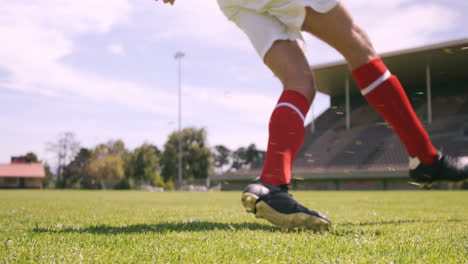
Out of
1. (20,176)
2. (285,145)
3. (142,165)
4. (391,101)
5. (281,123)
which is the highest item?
(142,165)

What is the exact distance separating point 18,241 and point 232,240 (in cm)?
90

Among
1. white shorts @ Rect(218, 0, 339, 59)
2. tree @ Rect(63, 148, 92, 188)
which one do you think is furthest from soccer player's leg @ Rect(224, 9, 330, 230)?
tree @ Rect(63, 148, 92, 188)

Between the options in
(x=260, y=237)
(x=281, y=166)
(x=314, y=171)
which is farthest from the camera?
(x=314, y=171)

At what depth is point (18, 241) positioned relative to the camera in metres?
1.75

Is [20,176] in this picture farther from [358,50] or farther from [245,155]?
[358,50]

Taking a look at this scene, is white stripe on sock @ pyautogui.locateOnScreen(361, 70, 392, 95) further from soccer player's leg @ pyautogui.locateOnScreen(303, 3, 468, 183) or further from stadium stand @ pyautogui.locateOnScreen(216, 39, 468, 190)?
stadium stand @ pyautogui.locateOnScreen(216, 39, 468, 190)

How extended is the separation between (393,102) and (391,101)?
1 cm

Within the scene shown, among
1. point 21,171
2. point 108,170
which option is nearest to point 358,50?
point 108,170

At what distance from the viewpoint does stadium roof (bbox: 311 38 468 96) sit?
89.9 ft

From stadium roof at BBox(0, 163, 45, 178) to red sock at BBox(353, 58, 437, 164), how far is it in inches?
2673

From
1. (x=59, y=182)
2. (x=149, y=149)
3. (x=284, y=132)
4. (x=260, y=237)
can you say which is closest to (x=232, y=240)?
(x=260, y=237)

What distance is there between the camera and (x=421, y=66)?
29.6 metres

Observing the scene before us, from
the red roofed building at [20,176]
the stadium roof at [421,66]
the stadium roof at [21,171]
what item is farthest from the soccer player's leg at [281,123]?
the stadium roof at [21,171]

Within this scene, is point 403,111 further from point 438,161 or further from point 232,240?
point 232,240
